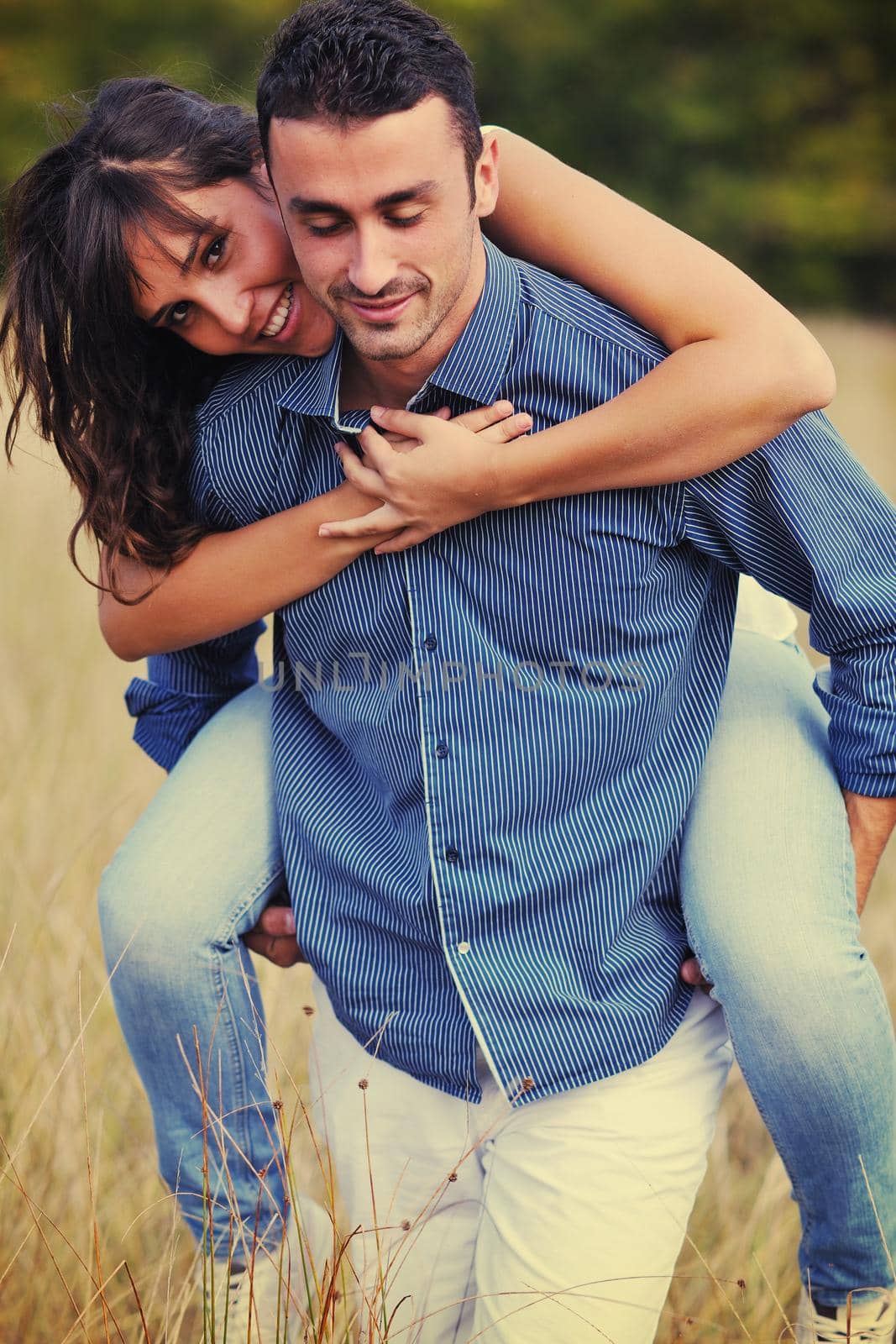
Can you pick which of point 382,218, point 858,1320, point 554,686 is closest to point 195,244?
point 382,218

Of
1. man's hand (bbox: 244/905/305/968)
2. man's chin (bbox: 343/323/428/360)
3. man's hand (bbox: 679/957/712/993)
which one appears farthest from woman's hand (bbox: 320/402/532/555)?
man's hand (bbox: 679/957/712/993)

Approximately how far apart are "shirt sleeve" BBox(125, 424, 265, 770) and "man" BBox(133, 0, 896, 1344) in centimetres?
41

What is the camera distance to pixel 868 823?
2389 mm

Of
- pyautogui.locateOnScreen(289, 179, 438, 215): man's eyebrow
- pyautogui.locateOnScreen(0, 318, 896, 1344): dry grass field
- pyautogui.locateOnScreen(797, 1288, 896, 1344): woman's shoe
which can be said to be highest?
pyautogui.locateOnScreen(289, 179, 438, 215): man's eyebrow

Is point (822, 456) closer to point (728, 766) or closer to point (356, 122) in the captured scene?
point (728, 766)

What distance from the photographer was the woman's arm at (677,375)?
2.16m

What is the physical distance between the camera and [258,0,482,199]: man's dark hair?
2.05 m

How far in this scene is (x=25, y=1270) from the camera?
105 inches

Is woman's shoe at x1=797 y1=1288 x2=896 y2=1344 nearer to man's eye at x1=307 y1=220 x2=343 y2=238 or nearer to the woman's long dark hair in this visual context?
the woman's long dark hair

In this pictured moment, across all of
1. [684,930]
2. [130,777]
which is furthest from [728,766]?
[130,777]

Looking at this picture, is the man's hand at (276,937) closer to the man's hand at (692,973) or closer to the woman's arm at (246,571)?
the woman's arm at (246,571)

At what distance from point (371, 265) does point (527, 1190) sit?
1482mm

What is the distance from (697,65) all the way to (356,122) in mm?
22024

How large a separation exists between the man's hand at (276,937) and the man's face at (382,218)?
3.39 feet
